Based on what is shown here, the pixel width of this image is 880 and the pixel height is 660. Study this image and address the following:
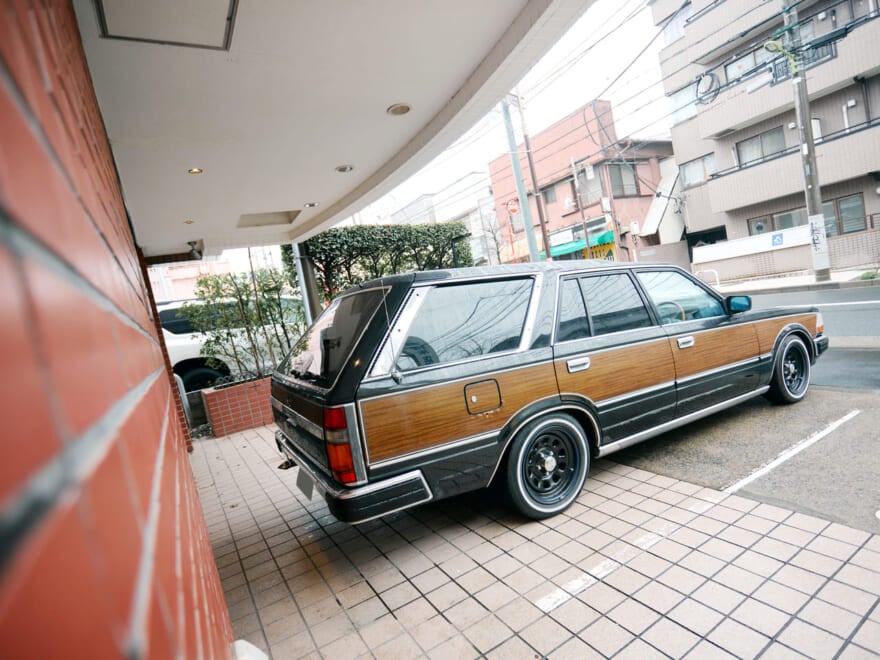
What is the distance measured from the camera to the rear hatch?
2730 mm

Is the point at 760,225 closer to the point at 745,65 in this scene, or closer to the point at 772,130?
the point at 772,130

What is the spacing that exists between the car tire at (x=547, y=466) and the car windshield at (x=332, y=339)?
1344 mm

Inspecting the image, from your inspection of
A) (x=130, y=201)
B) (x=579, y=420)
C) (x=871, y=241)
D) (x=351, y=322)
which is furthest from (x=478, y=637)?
(x=871, y=241)

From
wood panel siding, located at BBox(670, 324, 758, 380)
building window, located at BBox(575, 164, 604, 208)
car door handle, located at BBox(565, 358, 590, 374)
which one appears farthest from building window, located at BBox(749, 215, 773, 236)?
car door handle, located at BBox(565, 358, 590, 374)

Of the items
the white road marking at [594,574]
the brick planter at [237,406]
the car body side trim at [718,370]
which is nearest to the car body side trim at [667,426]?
the car body side trim at [718,370]

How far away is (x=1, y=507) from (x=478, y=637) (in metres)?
2.65

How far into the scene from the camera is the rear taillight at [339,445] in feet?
8.76

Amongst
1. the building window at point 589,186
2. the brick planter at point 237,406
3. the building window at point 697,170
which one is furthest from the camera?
the building window at point 589,186

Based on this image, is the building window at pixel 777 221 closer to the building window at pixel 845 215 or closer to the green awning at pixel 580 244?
the building window at pixel 845 215

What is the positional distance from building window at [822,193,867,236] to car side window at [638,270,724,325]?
17.8 m

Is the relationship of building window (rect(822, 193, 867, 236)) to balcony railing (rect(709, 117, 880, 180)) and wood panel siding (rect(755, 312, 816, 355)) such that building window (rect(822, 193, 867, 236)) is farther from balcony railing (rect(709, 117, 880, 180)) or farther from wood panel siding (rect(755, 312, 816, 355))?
wood panel siding (rect(755, 312, 816, 355))

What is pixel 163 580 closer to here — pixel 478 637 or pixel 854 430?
pixel 478 637

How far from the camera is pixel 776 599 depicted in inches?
88.9

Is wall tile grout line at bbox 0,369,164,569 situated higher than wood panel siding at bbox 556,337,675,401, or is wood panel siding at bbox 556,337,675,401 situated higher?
wall tile grout line at bbox 0,369,164,569
